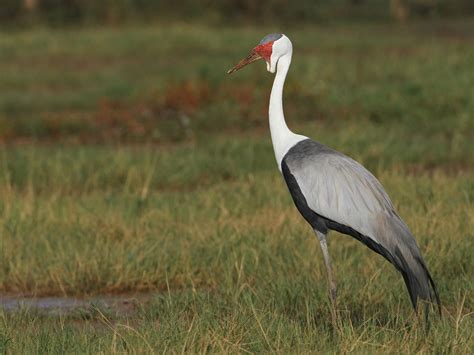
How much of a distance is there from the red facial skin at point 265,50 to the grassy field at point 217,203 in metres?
1.13

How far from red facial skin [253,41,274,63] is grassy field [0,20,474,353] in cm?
113

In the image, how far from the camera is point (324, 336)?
4492 millimetres

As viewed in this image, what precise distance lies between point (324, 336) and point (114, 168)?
5059 millimetres

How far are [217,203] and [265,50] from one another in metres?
2.70

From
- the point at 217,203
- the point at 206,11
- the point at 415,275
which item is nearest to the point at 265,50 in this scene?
the point at 415,275

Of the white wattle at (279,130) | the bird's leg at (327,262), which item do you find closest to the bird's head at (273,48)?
the white wattle at (279,130)

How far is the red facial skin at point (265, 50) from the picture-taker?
5064 millimetres

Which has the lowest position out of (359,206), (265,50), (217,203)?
(217,203)

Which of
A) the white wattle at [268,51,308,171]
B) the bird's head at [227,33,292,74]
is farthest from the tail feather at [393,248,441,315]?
the bird's head at [227,33,292,74]

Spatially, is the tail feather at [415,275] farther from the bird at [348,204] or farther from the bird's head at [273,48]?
the bird's head at [273,48]

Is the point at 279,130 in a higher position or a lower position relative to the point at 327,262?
higher

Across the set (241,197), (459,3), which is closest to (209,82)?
(241,197)

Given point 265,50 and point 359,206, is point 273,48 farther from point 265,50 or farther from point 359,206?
point 359,206

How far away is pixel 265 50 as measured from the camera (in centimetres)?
508
